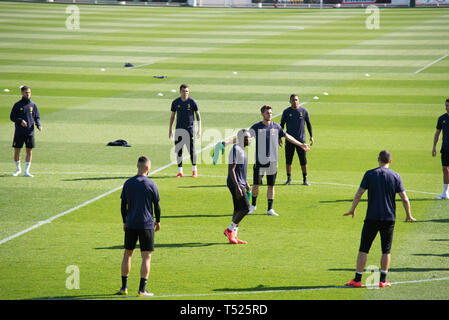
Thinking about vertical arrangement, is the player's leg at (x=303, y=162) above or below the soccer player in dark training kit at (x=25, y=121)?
below

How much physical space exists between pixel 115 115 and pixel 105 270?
17177mm

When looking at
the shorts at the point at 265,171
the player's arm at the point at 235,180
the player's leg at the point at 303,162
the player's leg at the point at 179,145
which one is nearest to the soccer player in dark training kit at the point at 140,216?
the player's arm at the point at 235,180

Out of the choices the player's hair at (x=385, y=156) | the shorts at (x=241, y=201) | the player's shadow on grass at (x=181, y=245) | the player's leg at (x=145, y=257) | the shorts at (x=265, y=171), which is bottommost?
the player's shadow on grass at (x=181, y=245)

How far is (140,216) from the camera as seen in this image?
10.8m

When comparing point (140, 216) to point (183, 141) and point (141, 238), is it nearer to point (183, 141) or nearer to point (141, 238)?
point (141, 238)

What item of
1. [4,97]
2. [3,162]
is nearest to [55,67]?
[4,97]

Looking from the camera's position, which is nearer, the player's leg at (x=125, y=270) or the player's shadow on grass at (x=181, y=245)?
the player's leg at (x=125, y=270)

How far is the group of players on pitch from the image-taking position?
10.8 metres

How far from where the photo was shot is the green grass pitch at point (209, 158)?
39.0 feet

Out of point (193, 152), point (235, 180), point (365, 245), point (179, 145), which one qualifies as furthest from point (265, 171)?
point (365, 245)

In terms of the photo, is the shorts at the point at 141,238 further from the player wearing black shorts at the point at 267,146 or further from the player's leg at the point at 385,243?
the player wearing black shorts at the point at 267,146

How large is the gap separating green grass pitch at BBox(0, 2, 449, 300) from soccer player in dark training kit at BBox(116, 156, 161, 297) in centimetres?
44

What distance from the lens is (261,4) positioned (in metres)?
81.9

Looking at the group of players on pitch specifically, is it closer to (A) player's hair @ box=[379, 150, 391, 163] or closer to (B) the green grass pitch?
(A) player's hair @ box=[379, 150, 391, 163]
